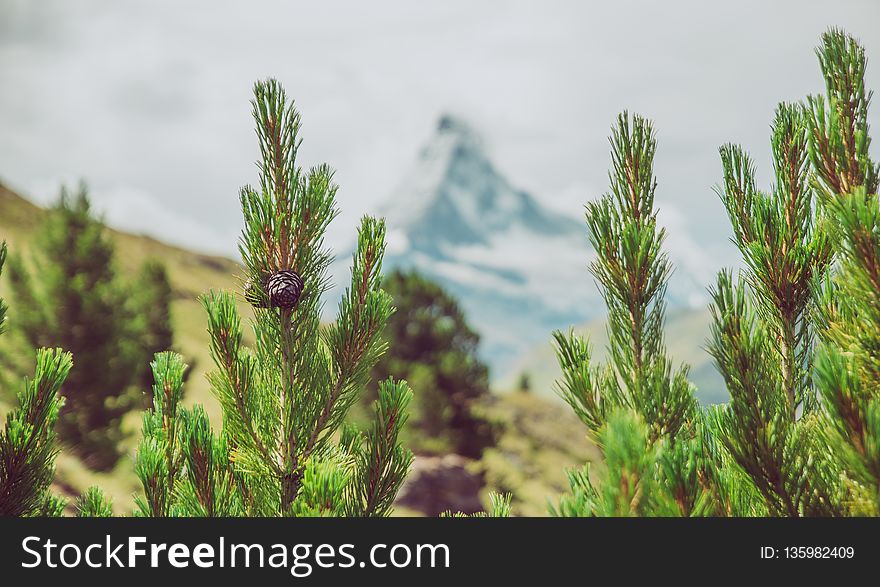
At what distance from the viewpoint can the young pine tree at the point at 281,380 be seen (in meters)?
2.40

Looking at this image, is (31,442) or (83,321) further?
(83,321)

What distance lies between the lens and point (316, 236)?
2.67 metres

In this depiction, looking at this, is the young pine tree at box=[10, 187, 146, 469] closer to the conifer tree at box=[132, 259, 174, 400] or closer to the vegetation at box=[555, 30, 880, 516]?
the conifer tree at box=[132, 259, 174, 400]

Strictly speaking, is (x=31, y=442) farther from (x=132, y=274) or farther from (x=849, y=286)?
(x=132, y=274)

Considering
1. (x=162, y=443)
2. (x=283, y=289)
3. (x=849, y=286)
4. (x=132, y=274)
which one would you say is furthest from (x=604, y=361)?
(x=132, y=274)

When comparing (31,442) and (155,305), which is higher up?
(155,305)

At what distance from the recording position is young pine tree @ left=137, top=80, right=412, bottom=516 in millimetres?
2398

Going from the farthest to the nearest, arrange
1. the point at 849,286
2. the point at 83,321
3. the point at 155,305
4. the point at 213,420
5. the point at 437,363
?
the point at 213,420, the point at 155,305, the point at 437,363, the point at 83,321, the point at 849,286

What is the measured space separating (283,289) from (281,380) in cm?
42

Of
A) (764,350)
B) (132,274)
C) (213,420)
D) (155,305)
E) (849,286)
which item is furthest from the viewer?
(132,274)

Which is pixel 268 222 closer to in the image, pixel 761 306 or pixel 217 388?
pixel 217 388

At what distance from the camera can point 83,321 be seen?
20.2 metres

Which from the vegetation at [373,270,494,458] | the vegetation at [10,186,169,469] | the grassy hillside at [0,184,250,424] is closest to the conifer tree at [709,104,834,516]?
the vegetation at [373,270,494,458]

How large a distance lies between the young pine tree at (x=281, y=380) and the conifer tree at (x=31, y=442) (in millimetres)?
446
